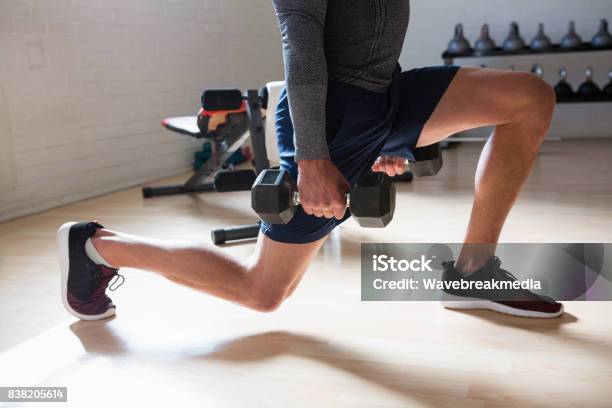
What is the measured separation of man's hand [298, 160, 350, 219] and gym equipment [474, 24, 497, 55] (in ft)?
14.7

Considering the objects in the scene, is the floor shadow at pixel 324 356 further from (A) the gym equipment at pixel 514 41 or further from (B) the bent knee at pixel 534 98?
(A) the gym equipment at pixel 514 41

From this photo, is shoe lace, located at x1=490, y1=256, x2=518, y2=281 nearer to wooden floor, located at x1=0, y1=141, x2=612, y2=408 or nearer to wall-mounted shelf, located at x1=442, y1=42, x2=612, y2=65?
wooden floor, located at x1=0, y1=141, x2=612, y2=408

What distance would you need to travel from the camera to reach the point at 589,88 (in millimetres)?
5277

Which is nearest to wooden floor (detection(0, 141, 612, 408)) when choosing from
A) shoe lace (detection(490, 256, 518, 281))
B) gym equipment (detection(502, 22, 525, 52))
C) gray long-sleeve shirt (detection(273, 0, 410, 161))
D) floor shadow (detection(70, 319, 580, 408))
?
floor shadow (detection(70, 319, 580, 408))

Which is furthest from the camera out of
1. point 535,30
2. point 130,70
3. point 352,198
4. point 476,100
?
point 535,30

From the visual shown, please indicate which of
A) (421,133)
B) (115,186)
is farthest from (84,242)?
(115,186)

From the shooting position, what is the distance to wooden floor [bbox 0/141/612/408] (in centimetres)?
138

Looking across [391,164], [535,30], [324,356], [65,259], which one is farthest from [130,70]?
[535,30]

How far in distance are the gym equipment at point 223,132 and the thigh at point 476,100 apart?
92 centimetres

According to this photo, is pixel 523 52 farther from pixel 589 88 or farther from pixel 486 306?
pixel 486 306

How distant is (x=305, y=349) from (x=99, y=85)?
2723 millimetres

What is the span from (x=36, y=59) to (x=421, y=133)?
251 cm

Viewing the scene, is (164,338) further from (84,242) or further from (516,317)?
(516,317)

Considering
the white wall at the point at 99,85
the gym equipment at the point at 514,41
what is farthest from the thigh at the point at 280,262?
the gym equipment at the point at 514,41
